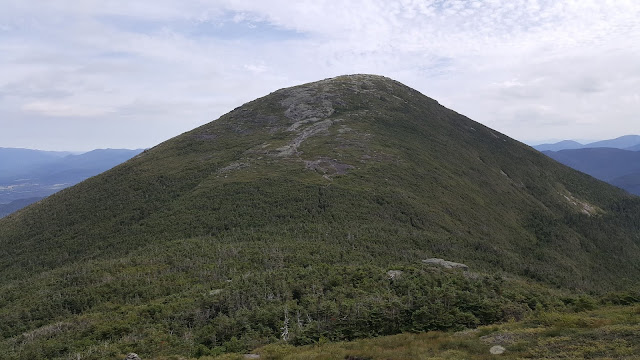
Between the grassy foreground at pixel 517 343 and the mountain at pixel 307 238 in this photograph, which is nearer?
the grassy foreground at pixel 517 343

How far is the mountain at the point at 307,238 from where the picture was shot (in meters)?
31.3

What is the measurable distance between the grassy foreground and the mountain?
3438 mm

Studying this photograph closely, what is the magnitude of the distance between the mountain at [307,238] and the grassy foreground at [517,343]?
3.44m

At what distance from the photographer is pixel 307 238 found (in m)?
62.8

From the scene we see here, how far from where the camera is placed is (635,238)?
13400 cm

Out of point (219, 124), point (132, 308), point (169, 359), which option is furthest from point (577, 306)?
point (219, 124)

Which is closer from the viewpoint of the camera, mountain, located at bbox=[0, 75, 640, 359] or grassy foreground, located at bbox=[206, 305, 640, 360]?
grassy foreground, located at bbox=[206, 305, 640, 360]

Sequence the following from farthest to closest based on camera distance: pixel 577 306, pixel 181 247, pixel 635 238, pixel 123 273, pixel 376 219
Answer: pixel 635 238
pixel 376 219
pixel 181 247
pixel 123 273
pixel 577 306

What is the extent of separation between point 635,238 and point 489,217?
7892cm

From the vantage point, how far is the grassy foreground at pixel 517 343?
18406 millimetres

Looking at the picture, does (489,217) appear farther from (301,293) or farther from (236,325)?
(236,325)

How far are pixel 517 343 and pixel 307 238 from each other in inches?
1761

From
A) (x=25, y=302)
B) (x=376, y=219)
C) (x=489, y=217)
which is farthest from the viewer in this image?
(x=489, y=217)

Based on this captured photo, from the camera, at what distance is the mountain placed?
103 ft
